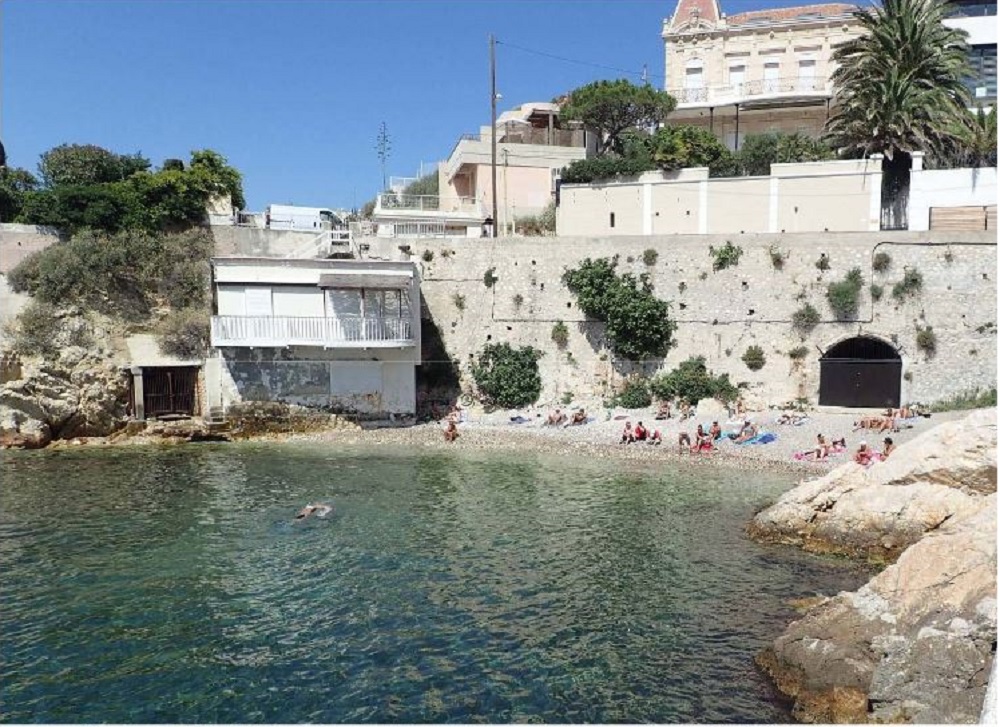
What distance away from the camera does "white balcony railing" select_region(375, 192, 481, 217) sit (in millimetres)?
39031

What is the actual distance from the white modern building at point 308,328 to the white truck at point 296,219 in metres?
6.83

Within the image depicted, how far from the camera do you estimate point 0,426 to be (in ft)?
83.1

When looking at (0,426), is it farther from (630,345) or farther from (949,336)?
(949,336)

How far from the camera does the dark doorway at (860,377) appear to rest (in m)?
27.8

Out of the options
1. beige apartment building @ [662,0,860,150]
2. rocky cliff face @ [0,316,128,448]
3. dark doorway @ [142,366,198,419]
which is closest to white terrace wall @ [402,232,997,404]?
dark doorway @ [142,366,198,419]

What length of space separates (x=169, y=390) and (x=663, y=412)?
17.8 metres

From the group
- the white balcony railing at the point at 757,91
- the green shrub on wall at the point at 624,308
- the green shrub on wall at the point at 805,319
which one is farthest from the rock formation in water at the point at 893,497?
the white balcony railing at the point at 757,91

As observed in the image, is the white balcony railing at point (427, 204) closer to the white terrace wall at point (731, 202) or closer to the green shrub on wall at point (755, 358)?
the white terrace wall at point (731, 202)

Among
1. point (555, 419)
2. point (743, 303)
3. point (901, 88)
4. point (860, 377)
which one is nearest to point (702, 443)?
point (555, 419)

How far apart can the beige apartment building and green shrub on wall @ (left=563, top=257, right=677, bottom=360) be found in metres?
15.5

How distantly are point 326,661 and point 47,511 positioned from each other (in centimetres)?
1070

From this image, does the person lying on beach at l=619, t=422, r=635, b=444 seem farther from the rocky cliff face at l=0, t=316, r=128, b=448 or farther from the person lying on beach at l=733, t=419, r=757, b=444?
the rocky cliff face at l=0, t=316, r=128, b=448

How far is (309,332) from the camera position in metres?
27.8

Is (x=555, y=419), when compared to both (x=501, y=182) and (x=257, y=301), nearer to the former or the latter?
(x=257, y=301)
